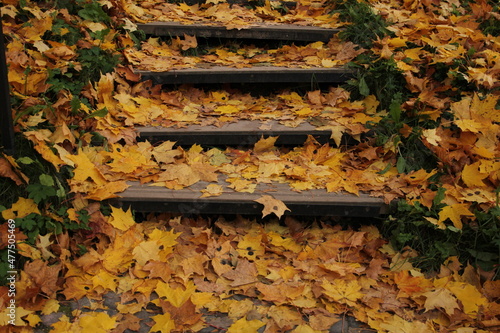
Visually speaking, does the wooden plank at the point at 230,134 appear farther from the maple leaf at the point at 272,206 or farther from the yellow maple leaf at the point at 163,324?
the yellow maple leaf at the point at 163,324

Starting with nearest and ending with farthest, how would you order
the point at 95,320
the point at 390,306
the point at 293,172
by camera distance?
the point at 95,320 < the point at 390,306 < the point at 293,172

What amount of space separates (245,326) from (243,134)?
4.37 ft

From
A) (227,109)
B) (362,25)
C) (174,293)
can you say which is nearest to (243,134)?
(227,109)

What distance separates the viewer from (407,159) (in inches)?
106

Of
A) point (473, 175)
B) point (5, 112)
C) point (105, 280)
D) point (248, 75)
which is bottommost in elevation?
point (105, 280)

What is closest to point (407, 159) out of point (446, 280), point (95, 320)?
point (446, 280)

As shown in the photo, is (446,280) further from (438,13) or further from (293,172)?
(438,13)

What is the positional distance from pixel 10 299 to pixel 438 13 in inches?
145

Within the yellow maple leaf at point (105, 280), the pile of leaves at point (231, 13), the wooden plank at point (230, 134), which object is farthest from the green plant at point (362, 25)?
the yellow maple leaf at point (105, 280)

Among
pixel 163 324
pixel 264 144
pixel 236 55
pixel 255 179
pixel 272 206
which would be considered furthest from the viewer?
pixel 236 55

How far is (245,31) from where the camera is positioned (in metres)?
3.84

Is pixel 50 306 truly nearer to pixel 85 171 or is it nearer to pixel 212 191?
pixel 85 171

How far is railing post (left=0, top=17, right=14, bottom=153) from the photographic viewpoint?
1997 mm

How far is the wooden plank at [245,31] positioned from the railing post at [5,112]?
185 cm
